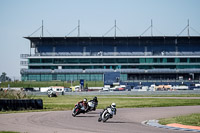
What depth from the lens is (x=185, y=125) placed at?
76.2 ft

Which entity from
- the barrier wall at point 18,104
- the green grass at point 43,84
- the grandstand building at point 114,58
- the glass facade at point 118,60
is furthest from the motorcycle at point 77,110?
the glass facade at point 118,60

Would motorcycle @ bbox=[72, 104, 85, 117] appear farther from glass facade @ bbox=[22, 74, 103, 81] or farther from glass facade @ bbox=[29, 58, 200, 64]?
glass facade @ bbox=[29, 58, 200, 64]

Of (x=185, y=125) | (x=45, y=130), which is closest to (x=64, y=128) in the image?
(x=45, y=130)

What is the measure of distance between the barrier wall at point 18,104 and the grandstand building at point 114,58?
8276 cm

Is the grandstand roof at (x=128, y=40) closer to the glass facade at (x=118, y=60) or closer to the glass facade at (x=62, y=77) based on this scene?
the glass facade at (x=118, y=60)

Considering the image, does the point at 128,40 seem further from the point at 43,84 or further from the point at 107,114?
the point at 107,114

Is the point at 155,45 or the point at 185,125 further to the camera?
the point at 155,45

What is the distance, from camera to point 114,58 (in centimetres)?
12606

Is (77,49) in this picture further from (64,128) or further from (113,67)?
(64,128)

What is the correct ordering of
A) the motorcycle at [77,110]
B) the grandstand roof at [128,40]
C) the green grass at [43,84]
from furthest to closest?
the grandstand roof at [128,40], the green grass at [43,84], the motorcycle at [77,110]

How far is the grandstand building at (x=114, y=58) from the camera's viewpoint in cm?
12294

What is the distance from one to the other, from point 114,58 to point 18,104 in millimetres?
91359

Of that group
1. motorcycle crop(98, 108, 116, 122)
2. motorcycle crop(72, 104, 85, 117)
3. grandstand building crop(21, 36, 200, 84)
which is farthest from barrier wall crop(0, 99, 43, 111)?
grandstand building crop(21, 36, 200, 84)

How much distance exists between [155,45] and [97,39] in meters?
17.8
